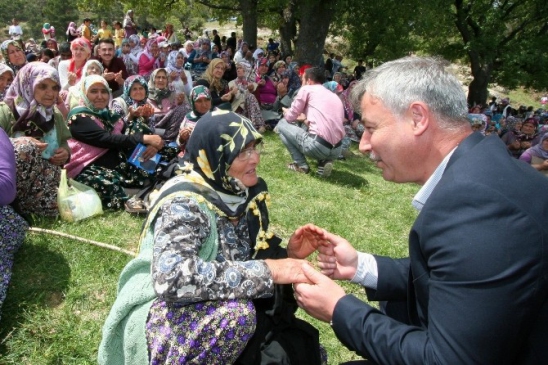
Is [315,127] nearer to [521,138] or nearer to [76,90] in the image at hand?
[76,90]

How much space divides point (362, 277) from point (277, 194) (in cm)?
378

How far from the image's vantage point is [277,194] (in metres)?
6.02

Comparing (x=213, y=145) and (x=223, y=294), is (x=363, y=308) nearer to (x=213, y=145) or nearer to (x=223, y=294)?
(x=223, y=294)

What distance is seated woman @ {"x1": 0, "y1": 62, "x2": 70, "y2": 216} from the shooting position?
4113 millimetres

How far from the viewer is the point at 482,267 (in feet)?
4.24

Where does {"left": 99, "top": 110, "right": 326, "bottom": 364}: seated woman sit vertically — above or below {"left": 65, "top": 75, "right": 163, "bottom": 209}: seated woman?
above

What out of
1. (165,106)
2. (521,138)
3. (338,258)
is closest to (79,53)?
(165,106)

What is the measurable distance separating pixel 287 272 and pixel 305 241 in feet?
1.55

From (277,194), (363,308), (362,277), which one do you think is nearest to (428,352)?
(363,308)

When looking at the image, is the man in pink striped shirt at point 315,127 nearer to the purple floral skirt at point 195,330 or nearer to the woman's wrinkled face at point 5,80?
the woman's wrinkled face at point 5,80

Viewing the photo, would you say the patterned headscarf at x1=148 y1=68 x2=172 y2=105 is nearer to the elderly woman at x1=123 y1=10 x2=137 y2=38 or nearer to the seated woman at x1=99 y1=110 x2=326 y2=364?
the seated woman at x1=99 y1=110 x2=326 y2=364

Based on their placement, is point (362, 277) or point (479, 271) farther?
point (362, 277)

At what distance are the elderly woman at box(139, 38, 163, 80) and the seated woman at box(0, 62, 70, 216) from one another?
6.30 metres

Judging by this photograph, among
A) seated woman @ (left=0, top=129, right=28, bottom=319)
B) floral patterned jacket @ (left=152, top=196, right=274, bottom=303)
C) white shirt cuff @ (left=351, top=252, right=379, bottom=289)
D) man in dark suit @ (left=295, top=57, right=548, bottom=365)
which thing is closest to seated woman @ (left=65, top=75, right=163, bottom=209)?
seated woman @ (left=0, top=129, right=28, bottom=319)
